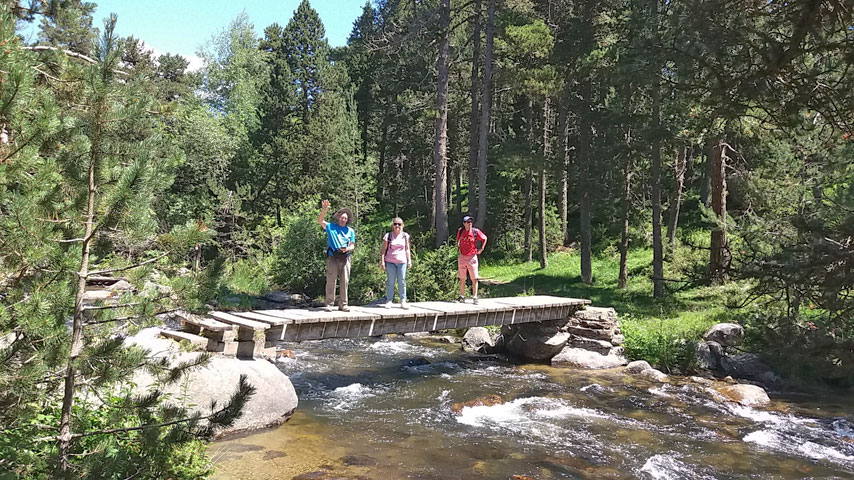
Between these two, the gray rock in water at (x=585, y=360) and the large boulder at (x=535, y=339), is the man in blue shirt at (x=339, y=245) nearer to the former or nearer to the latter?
the large boulder at (x=535, y=339)

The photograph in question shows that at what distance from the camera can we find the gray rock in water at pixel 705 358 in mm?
13992

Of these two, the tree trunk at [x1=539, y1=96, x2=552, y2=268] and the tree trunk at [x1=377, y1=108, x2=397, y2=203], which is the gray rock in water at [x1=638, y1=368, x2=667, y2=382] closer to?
the tree trunk at [x1=539, y1=96, x2=552, y2=268]

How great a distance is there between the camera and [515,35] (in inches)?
808

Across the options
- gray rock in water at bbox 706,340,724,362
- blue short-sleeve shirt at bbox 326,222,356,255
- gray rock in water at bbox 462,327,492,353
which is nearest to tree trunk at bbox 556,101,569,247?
gray rock in water at bbox 462,327,492,353

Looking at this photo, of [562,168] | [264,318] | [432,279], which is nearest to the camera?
[264,318]

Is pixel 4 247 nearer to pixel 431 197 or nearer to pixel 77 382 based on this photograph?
pixel 77 382

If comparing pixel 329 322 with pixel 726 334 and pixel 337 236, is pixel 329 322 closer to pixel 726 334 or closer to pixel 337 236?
pixel 337 236

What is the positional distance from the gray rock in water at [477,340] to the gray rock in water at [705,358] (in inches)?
197

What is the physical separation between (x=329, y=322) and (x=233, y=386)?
2.66m

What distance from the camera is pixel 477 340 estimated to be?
16.5 metres

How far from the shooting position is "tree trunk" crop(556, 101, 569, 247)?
22017mm

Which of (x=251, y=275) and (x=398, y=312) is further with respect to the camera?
(x=251, y=275)

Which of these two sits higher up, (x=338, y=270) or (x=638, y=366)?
(x=338, y=270)

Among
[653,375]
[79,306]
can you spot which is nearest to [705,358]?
[653,375]
